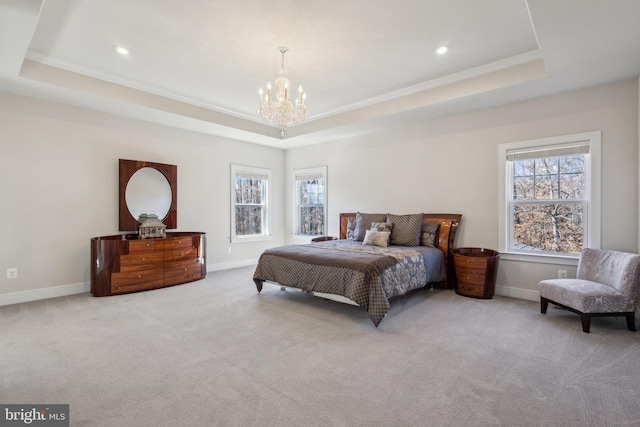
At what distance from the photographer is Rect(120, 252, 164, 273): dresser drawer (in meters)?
4.24

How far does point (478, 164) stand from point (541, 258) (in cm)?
147

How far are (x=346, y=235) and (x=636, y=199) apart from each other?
150 inches

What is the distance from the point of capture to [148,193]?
16.4ft

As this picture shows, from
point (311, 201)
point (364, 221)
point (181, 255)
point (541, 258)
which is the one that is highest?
point (311, 201)

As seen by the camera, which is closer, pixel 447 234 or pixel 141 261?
pixel 141 261

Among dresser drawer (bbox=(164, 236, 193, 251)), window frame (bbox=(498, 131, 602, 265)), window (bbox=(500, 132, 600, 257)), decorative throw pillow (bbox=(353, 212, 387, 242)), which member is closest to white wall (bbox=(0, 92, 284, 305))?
dresser drawer (bbox=(164, 236, 193, 251))

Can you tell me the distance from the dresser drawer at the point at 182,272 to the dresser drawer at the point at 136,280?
3.9 inches

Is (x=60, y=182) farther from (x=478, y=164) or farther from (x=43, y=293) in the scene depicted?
(x=478, y=164)

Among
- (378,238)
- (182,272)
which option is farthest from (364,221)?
(182,272)

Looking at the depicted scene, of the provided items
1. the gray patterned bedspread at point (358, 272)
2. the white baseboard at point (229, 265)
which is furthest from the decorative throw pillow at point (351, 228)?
the white baseboard at point (229, 265)

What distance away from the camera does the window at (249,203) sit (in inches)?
248

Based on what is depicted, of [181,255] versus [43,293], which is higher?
[181,255]

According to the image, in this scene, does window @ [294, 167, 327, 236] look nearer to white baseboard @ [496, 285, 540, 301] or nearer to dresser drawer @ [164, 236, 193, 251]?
dresser drawer @ [164, 236, 193, 251]

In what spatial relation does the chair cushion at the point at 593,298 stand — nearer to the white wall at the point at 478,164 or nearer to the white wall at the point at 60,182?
the white wall at the point at 478,164
